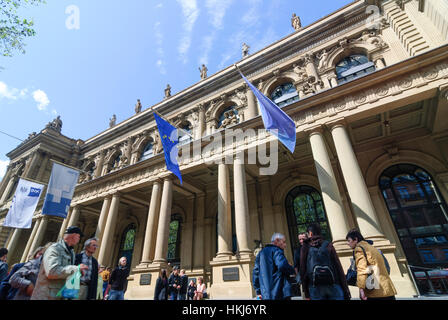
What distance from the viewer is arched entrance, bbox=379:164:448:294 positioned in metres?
9.77

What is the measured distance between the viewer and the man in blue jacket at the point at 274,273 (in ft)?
12.2

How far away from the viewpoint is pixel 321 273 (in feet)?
11.8

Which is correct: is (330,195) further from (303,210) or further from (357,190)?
(303,210)

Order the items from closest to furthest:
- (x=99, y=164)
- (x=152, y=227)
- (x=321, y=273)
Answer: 1. (x=321, y=273)
2. (x=152, y=227)
3. (x=99, y=164)

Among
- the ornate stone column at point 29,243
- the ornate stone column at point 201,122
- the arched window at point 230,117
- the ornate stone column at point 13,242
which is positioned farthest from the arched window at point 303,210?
the ornate stone column at point 13,242

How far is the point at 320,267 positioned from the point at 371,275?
3.27 feet

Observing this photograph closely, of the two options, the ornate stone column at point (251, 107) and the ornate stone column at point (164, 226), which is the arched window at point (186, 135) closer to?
the ornate stone column at point (164, 226)

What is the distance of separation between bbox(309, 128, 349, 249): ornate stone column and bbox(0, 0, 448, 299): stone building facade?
0.15ft

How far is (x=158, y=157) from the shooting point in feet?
48.7

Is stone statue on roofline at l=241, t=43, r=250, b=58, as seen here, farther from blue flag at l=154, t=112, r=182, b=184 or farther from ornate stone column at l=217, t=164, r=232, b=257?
ornate stone column at l=217, t=164, r=232, b=257

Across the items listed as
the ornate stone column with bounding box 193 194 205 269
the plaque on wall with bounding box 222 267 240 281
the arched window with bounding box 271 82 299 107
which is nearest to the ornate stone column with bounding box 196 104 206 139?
the ornate stone column with bounding box 193 194 205 269

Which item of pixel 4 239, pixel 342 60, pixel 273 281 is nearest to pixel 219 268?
pixel 273 281

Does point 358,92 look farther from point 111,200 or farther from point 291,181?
point 111,200

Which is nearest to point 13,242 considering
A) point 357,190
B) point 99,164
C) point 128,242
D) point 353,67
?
point 99,164
